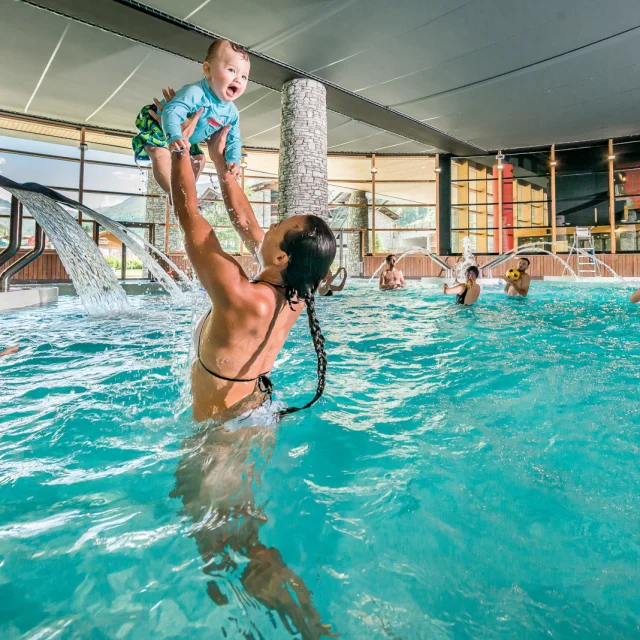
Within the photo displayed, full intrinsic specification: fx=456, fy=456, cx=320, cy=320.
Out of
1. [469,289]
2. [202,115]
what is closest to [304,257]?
[202,115]

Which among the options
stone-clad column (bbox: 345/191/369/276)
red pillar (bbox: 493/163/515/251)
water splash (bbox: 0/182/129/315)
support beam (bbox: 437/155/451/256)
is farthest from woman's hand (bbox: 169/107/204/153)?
Answer: stone-clad column (bbox: 345/191/369/276)

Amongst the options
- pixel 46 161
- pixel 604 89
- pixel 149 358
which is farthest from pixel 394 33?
pixel 46 161

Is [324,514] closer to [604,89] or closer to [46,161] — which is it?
[604,89]

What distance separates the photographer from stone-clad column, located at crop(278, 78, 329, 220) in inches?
352

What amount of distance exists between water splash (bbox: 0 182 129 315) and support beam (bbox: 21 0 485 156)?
3534 mm

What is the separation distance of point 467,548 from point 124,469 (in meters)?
1.22

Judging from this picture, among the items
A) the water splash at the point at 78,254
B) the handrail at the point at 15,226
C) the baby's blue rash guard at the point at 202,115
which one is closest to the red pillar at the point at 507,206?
the water splash at the point at 78,254

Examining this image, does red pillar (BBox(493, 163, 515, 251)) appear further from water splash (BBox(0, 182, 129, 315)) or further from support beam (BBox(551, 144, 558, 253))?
water splash (BBox(0, 182, 129, 315))

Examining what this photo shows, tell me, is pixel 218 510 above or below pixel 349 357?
below

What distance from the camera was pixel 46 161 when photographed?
1210 centimetres

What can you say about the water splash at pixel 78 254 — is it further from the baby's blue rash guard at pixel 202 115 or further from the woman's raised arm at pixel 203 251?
the woman's raised arm at pixel 203 251

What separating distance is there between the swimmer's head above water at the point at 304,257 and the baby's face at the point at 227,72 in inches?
44.6

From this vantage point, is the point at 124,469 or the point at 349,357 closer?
the point at 124,469

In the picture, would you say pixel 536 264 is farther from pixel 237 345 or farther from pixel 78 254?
pixel 237 345
